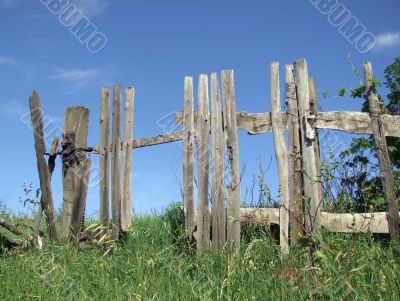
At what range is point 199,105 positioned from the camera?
630 cm

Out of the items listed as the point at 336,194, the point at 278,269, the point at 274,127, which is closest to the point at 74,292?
the point at 278,269

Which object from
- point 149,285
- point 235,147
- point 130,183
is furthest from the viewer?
point 130,183

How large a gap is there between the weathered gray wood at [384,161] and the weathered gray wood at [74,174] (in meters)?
3.41

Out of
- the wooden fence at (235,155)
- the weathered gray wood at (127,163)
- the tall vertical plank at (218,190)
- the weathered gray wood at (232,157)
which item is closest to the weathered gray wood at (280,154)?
the wooden fence at (235,155)

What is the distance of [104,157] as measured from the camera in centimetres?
693

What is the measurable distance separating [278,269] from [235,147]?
7.37 feet

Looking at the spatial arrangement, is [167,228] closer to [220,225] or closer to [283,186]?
[220,225]

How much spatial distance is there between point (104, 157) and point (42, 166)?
1275 millimetres

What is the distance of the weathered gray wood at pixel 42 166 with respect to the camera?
569 centimetres

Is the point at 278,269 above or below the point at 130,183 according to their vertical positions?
below

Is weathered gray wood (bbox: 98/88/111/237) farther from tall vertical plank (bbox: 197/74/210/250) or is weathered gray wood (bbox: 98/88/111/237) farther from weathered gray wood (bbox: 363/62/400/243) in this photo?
weathered gray wood (bbox: 363/62/400/243)

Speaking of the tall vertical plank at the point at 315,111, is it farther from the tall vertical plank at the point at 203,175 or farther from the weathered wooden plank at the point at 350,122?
the tall vertical plank at the point at 203,175

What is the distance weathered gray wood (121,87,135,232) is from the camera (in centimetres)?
699

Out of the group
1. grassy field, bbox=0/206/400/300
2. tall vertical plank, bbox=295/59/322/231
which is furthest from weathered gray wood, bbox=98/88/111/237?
tall vertical plank, bbox=295/59/322/231
